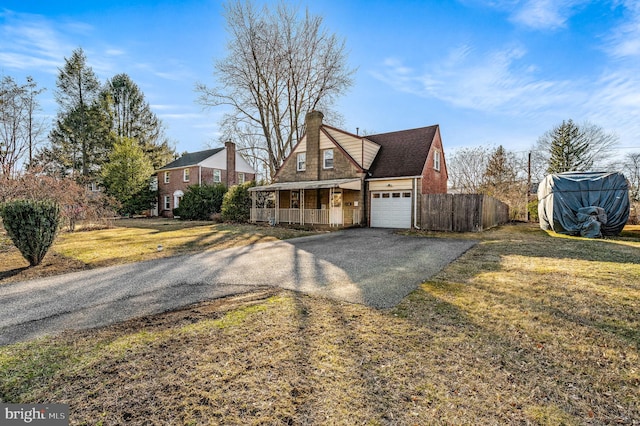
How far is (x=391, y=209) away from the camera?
58.0 feet

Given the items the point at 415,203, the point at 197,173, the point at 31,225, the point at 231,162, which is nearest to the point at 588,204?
the point at 415,203

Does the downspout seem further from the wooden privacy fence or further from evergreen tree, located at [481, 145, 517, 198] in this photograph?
evergreen tree, located at [481, 145, 517, 198]

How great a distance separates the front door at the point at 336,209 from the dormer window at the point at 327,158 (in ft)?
6.72

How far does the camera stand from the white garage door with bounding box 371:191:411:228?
17159 mm

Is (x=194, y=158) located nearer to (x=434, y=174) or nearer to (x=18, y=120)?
(x=18, y=120)

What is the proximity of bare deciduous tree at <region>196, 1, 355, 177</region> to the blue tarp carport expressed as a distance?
18.3m

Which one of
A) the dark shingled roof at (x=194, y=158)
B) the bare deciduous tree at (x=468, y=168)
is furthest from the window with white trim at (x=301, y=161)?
the bare deciduous tree at (x=468, y=168)

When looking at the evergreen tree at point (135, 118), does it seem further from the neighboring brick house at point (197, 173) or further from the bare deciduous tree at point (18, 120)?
the bare deciduous tree at point (18, 120)

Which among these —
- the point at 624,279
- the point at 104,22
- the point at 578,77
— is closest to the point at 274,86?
the point at 104,22

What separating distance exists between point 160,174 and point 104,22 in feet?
86.9

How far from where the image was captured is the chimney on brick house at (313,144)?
19703mm

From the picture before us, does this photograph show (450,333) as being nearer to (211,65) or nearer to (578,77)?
(578,77)

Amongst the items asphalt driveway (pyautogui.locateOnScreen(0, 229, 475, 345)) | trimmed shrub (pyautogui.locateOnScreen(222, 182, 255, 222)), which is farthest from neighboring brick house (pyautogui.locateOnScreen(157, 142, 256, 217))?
asphalt driveway (pyautogui.locateOnScreen(0, 229, 475, 345))

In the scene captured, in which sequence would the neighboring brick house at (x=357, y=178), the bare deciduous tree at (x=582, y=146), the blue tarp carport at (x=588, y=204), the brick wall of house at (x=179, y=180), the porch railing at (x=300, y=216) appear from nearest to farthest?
the blue tarp carport at (x=588, y=204), the neighboring brick house at (x=357, y=178), the porch railing at (x=300, y=216), the brick wall of house at (x=179, y=180), the bare deciduous tree at (x=582, y=146)
